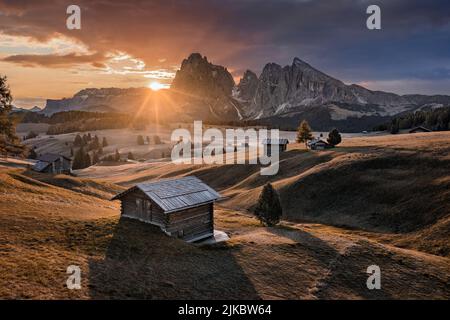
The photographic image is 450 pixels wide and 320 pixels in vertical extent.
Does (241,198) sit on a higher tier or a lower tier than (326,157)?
lower

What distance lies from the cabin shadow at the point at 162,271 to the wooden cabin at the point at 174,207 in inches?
80.1

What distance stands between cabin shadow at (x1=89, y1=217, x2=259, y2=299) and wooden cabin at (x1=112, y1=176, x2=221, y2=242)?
2036 millimetres

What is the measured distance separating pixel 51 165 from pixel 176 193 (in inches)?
2336

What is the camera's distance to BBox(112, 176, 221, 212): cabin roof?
28.2m

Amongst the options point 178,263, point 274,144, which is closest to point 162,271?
point 178,263

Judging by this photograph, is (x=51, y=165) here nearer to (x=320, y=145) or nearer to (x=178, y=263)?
(x=320, y=145)

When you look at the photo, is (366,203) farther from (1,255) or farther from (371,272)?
(1,255)

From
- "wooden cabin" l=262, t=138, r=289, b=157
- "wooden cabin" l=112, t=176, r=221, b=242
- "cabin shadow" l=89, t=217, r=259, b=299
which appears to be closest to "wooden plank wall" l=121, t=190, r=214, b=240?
"wooden cabin" l=112, t=176, r=221, b=242

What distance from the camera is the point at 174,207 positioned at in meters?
27.9

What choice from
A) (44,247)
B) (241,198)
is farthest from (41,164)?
(44,247)

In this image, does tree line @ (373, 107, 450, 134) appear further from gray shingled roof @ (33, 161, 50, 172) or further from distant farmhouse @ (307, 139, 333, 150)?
gray shingled roof @ (33, 161, 50, 172)
